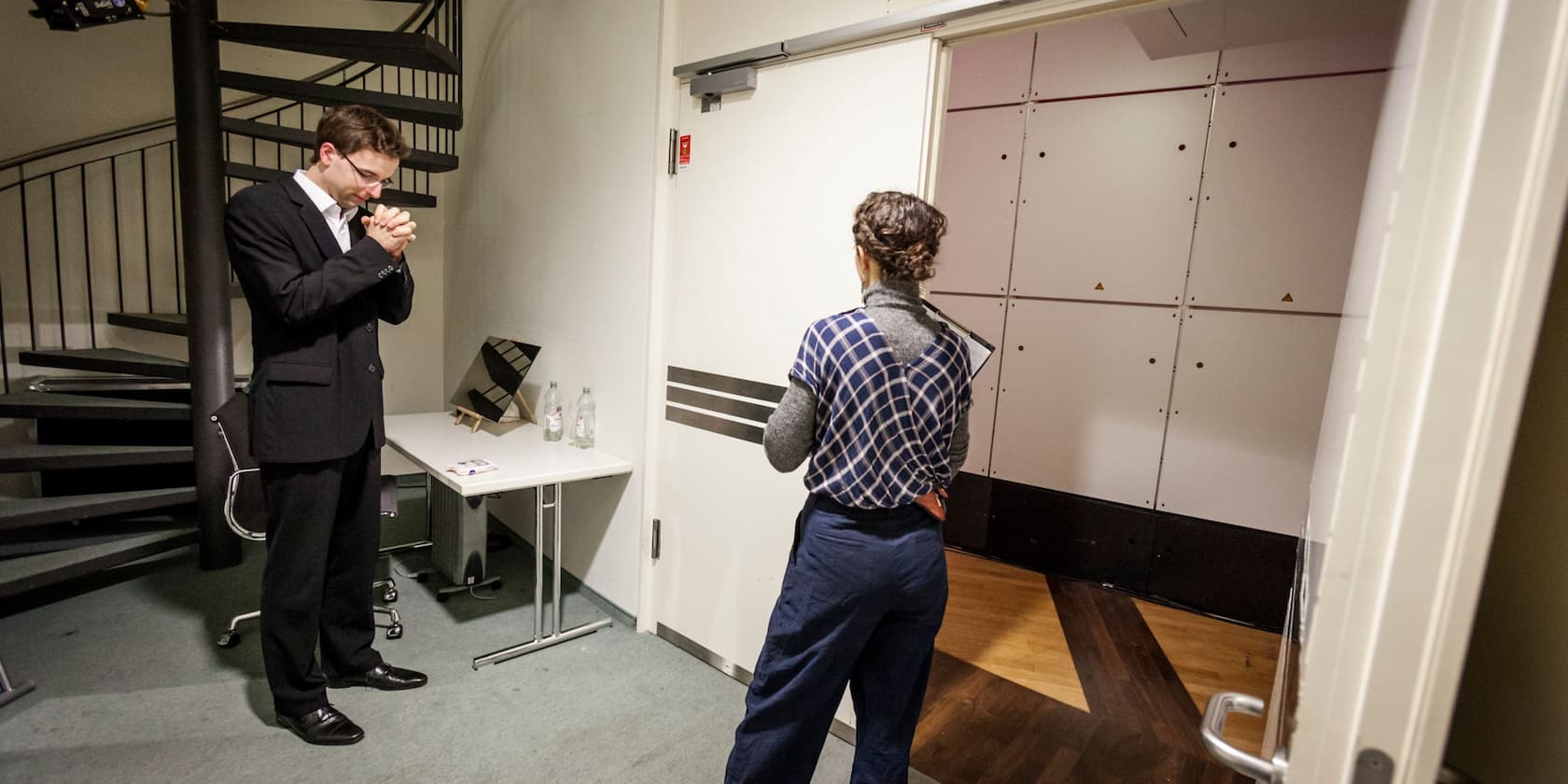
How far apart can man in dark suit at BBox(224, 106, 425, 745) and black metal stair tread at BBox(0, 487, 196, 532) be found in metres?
1.56

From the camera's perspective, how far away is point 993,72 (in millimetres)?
3686

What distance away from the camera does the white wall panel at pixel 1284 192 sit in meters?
2.84

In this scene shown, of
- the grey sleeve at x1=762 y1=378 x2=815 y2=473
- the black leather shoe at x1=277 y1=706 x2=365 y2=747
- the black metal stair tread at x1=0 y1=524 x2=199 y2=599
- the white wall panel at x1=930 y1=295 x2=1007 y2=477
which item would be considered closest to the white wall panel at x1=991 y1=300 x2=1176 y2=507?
the white wall panel at x1=930 y1=295 x2=1007 y2=477

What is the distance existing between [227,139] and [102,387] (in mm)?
1550

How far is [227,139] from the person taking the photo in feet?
12.8

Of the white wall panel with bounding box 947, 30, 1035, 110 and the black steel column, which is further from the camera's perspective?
the white wall panel with bounding box 947, 30, 1035, 110

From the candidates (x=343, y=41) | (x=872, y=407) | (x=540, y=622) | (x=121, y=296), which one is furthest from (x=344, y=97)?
(x=872, y=407)

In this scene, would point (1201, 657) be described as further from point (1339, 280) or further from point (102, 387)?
point (102, 387)

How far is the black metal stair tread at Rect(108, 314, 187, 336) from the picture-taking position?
324 centimetres

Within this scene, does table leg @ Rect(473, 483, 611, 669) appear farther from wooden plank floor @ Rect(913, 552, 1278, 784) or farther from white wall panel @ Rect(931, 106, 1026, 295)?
white wall panel @ Rect(931, 106, 1026, 295)

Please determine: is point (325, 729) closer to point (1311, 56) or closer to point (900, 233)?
point (900, 233)

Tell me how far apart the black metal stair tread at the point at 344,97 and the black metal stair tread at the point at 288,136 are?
15 centimetres

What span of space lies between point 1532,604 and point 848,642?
3.34 feet

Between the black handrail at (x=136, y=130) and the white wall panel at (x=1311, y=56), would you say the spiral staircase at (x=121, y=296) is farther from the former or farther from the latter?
the white wall panel at (x=1311, y=56)
